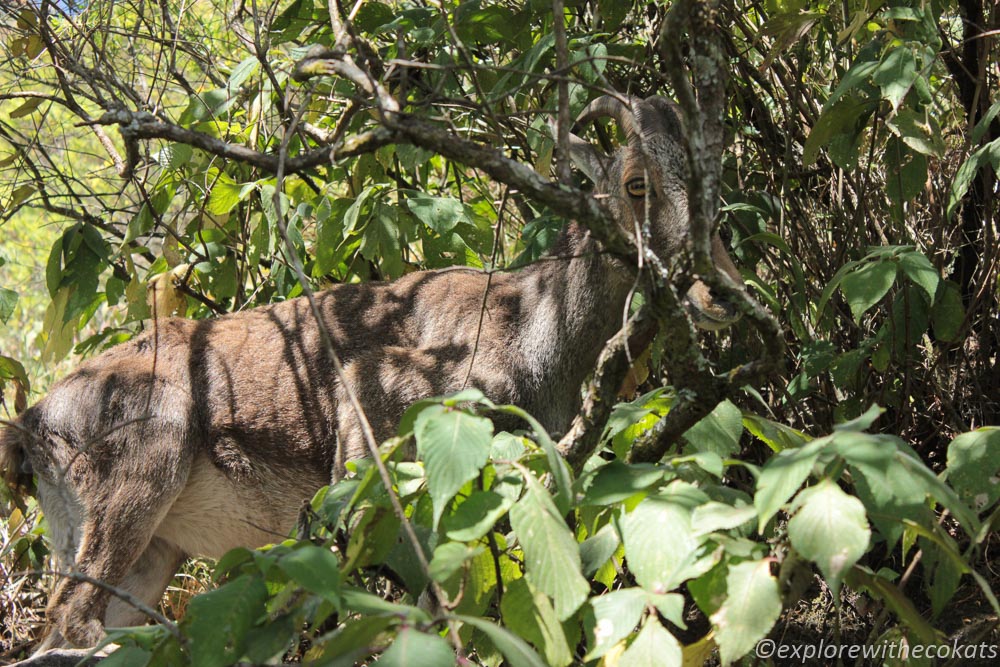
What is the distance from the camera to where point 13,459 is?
5.73 m

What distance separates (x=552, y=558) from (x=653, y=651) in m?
0.32

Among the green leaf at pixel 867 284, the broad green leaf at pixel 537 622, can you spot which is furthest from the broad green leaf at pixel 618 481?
the green leaf at pixel 867 284

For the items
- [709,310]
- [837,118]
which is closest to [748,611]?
[709,310]

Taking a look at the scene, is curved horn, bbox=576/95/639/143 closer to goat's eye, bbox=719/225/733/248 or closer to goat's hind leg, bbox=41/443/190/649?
goat's eye, bbox=719/225/733/248

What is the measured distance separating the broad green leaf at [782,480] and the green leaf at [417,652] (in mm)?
741

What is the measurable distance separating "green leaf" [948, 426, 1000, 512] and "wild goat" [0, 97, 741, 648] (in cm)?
226

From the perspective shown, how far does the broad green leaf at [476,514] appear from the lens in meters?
2.46

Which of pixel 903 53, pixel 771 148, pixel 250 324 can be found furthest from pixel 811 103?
pixel 250 324

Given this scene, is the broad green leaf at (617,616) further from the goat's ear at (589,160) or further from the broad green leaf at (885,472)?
the goat's ear at (589,160)

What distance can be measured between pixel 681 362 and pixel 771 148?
12.1 feet

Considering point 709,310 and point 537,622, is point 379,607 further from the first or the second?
point 709,310

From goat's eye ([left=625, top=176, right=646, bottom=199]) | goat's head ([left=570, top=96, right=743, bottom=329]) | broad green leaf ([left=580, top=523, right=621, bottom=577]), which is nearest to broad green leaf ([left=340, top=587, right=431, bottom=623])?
broad green leaf ([left=580, top=523, right=621, bottom=577])

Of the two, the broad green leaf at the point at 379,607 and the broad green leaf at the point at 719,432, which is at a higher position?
the broad green leaf at the point at 379,607

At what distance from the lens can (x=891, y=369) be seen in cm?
545
